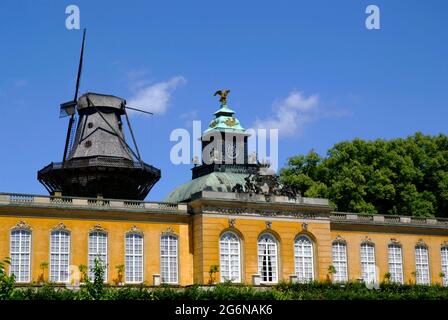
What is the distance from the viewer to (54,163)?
6003 cm

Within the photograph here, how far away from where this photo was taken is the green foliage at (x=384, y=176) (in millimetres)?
63531

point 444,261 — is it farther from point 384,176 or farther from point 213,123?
point 213,123

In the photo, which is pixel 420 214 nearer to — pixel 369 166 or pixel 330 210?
pixel 369 166

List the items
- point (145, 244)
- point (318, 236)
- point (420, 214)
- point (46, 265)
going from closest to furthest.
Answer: point (46, 265) → point (145, 244) → point (318, 236) → point (420, 214)

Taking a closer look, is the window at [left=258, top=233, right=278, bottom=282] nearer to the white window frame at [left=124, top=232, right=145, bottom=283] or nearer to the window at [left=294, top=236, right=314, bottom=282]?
the window at [left=294, top=236, right=314, bottom=282]

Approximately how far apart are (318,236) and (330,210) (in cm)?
196

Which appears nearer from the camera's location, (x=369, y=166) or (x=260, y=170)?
(x=260, y=170)

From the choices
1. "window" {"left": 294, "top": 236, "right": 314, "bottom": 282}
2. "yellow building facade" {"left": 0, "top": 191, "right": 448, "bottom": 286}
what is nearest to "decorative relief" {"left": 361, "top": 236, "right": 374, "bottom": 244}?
"yellow building facade" {"left": 0, "top": 191, "right": 448, "bottom": 286}

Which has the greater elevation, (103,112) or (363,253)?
(103,112)

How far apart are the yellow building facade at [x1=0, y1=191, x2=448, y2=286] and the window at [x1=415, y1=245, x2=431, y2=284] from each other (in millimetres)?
2481

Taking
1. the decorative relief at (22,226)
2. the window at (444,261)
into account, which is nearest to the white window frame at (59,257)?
the decorative relief at (22,226)

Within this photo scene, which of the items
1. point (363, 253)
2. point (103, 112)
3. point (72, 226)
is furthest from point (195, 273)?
point (103, 112)

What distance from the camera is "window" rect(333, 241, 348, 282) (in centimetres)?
5581

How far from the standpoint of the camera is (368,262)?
188ft
